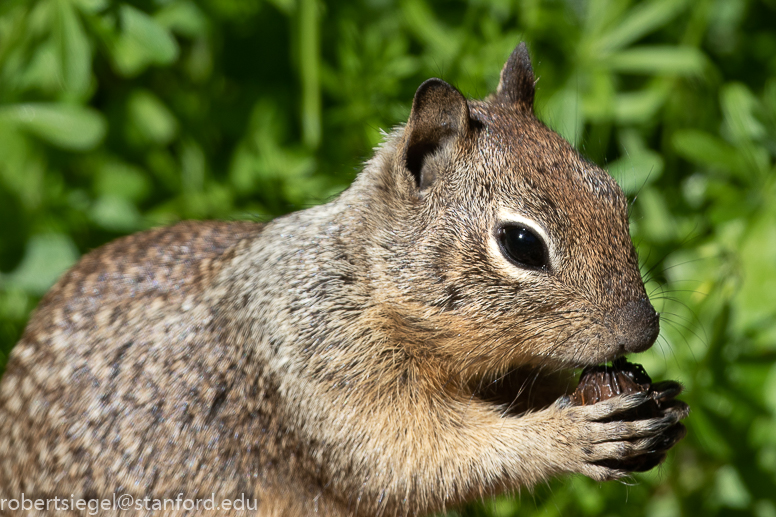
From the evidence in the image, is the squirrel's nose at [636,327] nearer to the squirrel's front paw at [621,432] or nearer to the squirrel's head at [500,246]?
the squirrel's head at [500,246]

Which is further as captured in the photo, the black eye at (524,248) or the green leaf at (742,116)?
the green leaf at (742,116)

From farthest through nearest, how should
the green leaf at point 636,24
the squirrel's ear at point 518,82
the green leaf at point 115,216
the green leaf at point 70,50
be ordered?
the green leaf at point 115,216 < the green leaf at point 636,24 < the green leaf at point 70,50 < the squirrel's ear at point 518,82

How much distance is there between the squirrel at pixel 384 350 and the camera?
6.22 ft

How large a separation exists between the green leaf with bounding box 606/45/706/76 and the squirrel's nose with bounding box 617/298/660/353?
66.3 inches

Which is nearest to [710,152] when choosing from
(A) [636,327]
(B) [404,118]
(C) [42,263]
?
(B) [404,118]

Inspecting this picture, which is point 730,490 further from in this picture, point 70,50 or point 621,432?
point 70,50

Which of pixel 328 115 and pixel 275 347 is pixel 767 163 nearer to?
pixel 328 115

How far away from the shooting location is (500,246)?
1908mm

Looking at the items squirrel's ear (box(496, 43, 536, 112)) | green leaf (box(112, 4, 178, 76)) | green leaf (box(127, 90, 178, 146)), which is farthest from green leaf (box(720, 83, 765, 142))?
green leaf (box(127, 90, 178, 146))

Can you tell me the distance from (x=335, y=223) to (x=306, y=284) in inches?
7.1

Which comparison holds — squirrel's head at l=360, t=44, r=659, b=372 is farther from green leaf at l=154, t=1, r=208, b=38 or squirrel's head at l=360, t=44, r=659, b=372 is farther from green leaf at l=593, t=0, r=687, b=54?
green leaf at l=154, t=1, r=208, b=38

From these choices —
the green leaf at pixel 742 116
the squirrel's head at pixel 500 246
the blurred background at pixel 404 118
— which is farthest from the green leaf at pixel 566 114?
the squirrel's head at pixel 500 246

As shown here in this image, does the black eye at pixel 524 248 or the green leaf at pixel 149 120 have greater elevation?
the green leaf at pixel 149 120

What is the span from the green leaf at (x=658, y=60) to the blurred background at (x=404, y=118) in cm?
1
